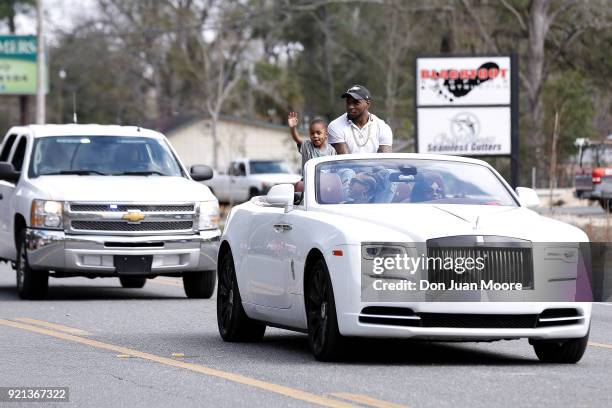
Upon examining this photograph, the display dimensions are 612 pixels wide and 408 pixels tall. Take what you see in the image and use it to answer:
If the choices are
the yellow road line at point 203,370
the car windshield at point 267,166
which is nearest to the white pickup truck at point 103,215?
the yellow road line at point 203,370

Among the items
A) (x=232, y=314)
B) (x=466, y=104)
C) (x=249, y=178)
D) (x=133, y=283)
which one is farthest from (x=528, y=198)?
(x=249, y=178)

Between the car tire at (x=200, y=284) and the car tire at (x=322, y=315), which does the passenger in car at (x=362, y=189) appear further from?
the car tire at (x=200, y=284)

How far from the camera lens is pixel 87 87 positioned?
9175cm

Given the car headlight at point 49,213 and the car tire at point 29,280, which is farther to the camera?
the car tire at point 29,280

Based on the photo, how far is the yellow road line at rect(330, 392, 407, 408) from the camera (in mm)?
8266

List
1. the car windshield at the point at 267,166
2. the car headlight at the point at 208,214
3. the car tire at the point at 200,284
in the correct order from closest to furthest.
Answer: the car headlight at the point at 208,214 < the car tire at the point at 200,284 < the car windshield at the point at 267,166

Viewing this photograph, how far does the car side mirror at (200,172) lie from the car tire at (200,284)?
46.8 inches

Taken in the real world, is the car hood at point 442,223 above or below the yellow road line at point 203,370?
above

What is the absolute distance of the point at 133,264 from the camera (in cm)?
1670

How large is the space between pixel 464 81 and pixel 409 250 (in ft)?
69.2

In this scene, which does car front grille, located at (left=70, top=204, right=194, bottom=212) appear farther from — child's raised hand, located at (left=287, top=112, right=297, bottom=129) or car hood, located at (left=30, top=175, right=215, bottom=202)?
child's raised hand, located at (left=287, top=112, right=297, bottom=129)

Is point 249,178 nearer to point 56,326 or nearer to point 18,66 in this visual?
point 18,66

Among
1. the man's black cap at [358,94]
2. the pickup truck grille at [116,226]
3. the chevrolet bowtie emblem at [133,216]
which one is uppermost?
the man's black cap at [358,94]

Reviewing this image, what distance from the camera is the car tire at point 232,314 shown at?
12.1 m
